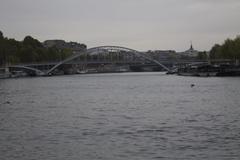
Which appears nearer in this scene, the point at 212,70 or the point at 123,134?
the point at 123,134

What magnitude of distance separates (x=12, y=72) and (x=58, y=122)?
334 feet

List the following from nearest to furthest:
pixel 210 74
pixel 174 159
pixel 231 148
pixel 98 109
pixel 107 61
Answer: pixel 174 159 < pixel 231 148 < pixel 98 109 < pixel 210 74 < pixel 107 61

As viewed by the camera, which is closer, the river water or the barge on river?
the river water

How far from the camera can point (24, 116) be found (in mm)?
30906

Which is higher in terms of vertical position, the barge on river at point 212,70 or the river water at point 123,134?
the barge on river at point 212,70

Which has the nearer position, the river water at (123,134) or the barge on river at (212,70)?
the river water at (123,134)

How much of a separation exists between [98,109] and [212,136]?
14.0 meters

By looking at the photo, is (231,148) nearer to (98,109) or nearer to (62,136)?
(62,136)

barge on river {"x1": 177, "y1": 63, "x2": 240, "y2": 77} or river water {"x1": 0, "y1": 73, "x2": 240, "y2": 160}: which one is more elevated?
barge on river {"x1": 177, "y1": 63, "x2": 240, "y2": 77}

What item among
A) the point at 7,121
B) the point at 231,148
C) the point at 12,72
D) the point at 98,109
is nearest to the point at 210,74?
the point at 12,72

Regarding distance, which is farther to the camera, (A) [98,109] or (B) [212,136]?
(A) [98,109]

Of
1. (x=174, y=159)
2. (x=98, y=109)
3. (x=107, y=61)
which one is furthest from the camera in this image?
(x=107, y=61)

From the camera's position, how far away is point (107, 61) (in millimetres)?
117812

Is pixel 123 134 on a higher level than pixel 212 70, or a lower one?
lower
